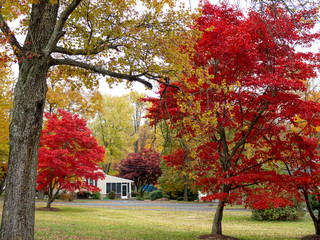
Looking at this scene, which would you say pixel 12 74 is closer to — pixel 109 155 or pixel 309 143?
pixel 309 143

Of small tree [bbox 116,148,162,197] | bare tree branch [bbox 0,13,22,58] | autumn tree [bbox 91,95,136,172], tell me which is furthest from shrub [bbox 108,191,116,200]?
bare tree branch [bbox 0,13,22,58]

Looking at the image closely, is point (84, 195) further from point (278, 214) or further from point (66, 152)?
point (278, 214)

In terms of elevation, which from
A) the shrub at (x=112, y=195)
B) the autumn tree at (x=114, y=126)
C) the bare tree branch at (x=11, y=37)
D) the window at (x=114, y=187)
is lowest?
the shrub at (x=112, y=195)

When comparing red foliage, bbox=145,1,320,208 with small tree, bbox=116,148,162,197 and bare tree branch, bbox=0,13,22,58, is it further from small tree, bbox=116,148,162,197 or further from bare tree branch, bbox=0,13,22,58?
small tree, bbox=116,148,162,197

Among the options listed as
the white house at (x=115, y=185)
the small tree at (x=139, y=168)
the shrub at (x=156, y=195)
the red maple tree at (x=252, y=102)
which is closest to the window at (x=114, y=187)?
the white house at (x=115, y=185)

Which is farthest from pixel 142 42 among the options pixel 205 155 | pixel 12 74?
pixel 12 74

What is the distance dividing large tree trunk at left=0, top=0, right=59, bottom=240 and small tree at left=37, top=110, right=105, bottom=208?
34.8 ft

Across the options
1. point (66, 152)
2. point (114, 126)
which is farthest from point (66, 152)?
point (114, 126)

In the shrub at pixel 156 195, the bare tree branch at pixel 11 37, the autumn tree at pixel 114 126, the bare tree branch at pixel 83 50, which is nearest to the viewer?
the bare tree branch at pixel 11 37

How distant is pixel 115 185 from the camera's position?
133 ft

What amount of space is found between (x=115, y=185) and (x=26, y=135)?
3630 centimetres

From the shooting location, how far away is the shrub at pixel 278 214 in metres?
16.0

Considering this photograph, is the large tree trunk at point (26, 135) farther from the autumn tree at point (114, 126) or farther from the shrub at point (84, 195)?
the autumn tree at point (114, 126)

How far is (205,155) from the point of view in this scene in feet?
33.2
